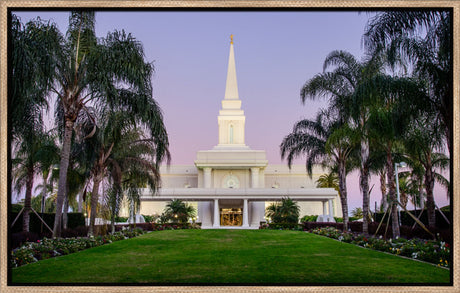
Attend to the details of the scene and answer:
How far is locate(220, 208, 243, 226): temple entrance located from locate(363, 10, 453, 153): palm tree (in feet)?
106

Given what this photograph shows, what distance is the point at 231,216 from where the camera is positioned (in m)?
43.2

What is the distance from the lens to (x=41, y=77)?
10.4 metres

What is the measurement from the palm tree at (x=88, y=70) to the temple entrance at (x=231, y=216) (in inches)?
1183

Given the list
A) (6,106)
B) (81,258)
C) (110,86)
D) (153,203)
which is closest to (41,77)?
(110,86)

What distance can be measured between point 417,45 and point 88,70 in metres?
9.90

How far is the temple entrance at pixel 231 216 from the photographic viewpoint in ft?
141

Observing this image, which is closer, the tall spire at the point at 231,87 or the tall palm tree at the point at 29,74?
the tall palm tree at the point at 29,74

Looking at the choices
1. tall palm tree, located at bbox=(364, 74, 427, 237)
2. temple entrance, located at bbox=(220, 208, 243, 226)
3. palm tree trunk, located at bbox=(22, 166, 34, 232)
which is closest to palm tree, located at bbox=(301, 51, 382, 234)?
tall palm tree, located at bbox=(364, 74, 427, 237)

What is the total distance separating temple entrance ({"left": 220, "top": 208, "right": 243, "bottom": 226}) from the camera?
1695 inches

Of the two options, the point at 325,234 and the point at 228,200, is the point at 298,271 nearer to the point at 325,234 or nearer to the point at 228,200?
the point at 325,234

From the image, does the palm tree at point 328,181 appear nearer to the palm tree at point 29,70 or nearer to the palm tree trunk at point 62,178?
the palm tree trunk at point 62,178

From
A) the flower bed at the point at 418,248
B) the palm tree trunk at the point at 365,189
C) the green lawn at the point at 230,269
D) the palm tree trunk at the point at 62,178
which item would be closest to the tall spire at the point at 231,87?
the palm tree trunk at the point at 365,189

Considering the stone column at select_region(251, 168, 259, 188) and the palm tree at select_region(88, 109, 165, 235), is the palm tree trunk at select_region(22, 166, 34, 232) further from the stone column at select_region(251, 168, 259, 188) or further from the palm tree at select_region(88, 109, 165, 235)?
the stone column at select_region(251, 168, 259, 188)

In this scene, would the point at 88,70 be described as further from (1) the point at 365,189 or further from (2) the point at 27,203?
(1) the point at 365,189
